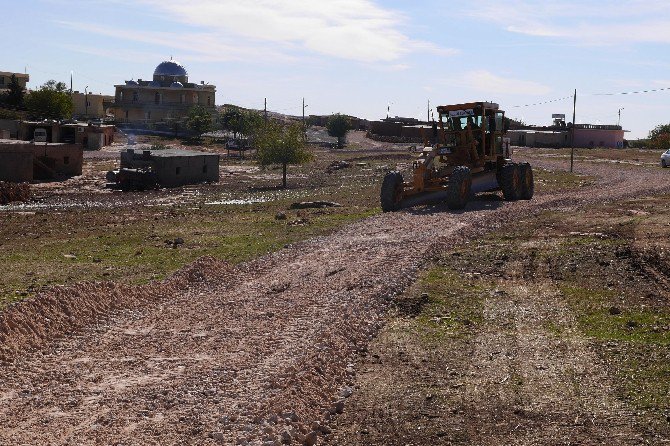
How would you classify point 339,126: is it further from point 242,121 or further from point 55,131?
point 55,131

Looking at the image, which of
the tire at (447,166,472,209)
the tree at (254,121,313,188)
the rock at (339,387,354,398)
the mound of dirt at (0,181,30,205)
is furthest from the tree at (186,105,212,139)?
the rock at (339,387,354,398)

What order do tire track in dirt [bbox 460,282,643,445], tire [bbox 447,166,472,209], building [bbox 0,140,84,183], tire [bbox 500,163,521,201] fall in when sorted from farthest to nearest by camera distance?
Answer: building [bbox 0,140,84,183], tire [bbox 500,163,521,201], tire [bbox 447,166,472,209], tire track in dirt [bbox 460,282,643,445]

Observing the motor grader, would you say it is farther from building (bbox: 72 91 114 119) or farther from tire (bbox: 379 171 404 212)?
building (bbox: 72 91 114 119)

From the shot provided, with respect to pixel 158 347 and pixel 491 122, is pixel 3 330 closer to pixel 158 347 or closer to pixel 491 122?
pixel 158 347

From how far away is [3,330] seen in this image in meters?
14.6

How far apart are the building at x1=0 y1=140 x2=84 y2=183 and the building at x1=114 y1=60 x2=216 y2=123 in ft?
234

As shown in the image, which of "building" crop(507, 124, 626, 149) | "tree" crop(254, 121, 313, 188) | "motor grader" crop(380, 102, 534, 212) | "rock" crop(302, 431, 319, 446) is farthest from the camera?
"building" crop(507, 124, 626, 149)

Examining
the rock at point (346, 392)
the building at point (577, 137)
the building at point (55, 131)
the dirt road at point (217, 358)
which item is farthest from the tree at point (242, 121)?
the rock at point (346, 392)

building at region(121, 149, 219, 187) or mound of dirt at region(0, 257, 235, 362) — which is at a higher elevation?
building at region(121, 149, 219, 187)

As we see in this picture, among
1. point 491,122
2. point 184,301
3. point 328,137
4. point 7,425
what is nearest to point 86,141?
point 328,137

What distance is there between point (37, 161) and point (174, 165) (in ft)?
26.5

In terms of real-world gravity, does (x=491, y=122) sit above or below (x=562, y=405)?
above

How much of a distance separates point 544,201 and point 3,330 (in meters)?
23.9

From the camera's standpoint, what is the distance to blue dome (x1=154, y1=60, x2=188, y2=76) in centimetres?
13379
